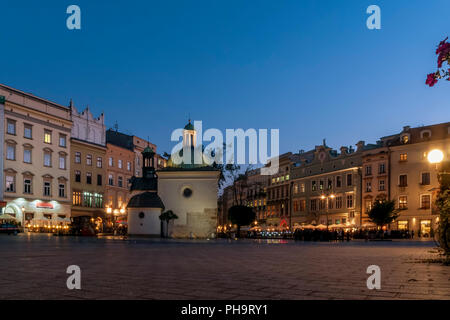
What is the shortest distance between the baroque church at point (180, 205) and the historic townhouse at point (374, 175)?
75.4 feet

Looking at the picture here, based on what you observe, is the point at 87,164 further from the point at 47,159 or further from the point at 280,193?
the point at 280,193

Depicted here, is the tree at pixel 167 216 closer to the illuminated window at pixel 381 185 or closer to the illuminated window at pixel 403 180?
the illuminated window at pixel 381 185

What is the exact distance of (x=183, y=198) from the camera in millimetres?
47438

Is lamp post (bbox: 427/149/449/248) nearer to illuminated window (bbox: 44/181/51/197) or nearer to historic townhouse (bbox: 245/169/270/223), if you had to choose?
illuminated window (bbox: 44/181/51/197)

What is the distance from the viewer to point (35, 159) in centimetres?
5488

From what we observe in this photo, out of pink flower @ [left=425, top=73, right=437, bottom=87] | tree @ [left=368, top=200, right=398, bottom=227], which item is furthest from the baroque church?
pink flower @ [left=425, top=73, right=437, bottom=87]

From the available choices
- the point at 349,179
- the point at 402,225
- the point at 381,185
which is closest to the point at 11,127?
the point at 349,179

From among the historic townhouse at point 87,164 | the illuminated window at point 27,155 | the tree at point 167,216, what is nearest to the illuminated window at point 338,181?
the tree at point 167,216

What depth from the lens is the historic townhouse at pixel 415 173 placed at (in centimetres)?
5472

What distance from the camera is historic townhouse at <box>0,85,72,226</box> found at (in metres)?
51.3

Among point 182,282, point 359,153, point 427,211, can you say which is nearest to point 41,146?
point 359,153

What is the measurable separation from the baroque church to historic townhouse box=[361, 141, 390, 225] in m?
23.0
